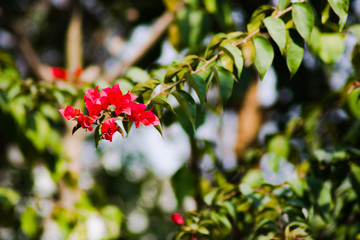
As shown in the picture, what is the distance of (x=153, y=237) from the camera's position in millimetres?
9836

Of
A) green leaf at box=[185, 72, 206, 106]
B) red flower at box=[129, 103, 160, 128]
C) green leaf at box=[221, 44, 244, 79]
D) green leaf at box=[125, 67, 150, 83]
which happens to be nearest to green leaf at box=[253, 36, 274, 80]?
green leaf at box=[221, 44, 244, 79]

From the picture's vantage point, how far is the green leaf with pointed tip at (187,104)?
0.83 m

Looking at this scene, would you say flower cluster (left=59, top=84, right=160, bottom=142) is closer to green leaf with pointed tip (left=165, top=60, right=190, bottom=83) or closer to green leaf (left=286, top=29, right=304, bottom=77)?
green leaf with pointed tip (left=165, top=60, right=190, bottom=83)

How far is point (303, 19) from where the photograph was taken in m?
0.92

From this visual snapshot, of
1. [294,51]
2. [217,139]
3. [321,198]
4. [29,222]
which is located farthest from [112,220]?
[294,51]

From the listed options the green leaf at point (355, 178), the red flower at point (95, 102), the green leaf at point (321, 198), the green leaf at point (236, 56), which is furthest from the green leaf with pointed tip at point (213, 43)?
the green leaf at point (355, 178)

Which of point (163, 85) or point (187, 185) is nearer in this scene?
point (163, 85)

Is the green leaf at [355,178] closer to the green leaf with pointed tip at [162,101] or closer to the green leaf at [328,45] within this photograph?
the green leaf at [328,45]

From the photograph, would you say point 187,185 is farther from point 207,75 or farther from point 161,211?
point 161,211

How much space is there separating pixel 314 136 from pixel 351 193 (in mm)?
564

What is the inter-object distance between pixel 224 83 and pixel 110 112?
0.30m

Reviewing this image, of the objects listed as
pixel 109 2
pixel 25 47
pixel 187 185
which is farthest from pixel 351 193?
pixel 109 2

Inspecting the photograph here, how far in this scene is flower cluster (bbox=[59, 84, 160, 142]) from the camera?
2.75 ft

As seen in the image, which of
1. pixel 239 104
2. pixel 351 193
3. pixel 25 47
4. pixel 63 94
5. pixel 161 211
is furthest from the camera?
pixel 161 211
